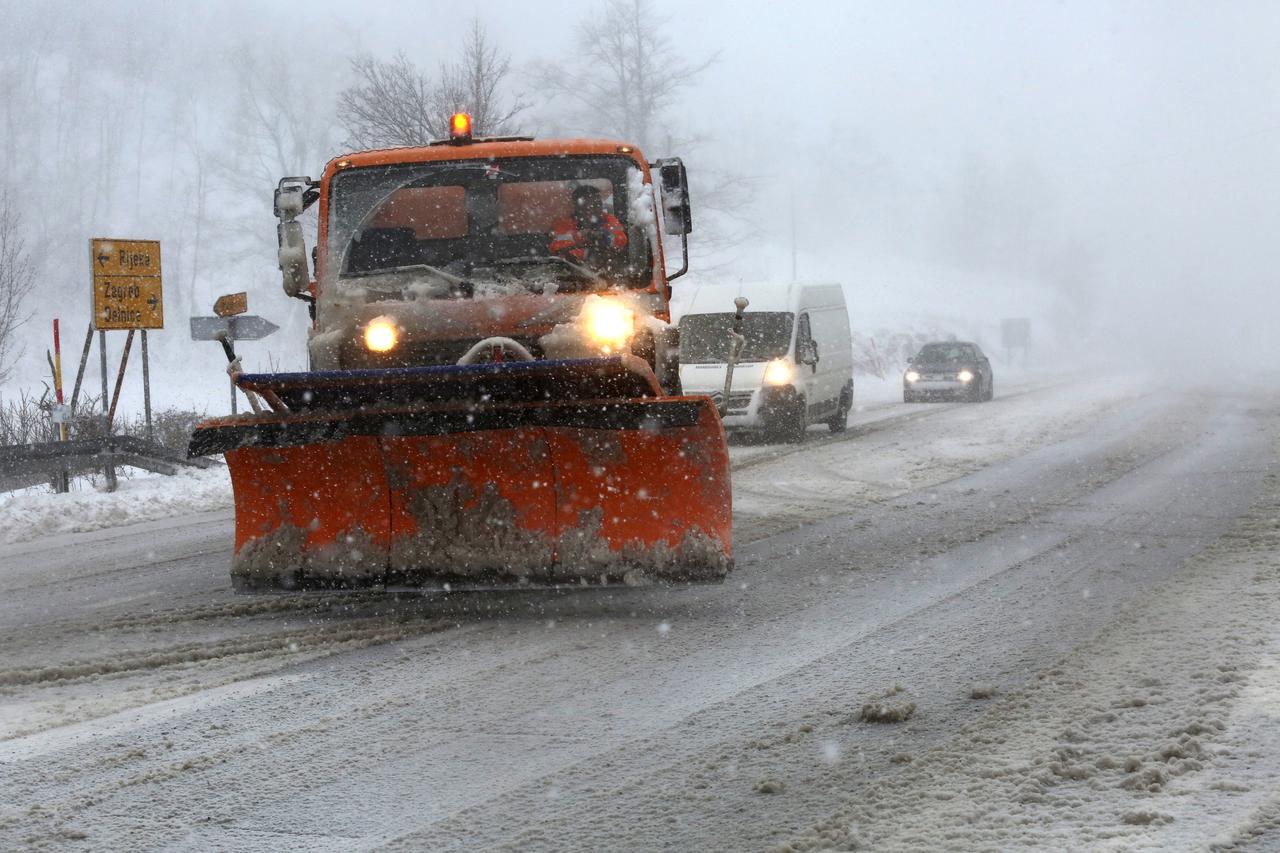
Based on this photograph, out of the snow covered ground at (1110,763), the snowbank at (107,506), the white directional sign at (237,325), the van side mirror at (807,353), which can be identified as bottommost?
the snow covered ground at (1110,763)

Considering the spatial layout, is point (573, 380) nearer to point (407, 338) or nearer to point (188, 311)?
point (407, 338)

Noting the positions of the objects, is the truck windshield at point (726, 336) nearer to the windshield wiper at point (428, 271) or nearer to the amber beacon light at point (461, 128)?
the amber beacon light at point (461, 128)

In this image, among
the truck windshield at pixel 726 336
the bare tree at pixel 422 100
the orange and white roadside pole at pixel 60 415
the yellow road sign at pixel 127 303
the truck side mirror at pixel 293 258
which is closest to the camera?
the truck side mirror at pixel 293 258

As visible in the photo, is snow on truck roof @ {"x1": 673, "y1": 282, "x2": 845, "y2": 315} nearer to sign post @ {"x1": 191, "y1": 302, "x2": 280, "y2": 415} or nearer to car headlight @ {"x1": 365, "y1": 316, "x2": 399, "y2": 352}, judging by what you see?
sign post @ {"x1": 191, "y1": 302, "x2": 280, "y2": 415}

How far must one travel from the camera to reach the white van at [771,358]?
17203 mm

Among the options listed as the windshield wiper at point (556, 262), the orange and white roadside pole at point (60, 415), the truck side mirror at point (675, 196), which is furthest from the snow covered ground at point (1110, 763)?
the orange and white roadside pole at point (60, 415)

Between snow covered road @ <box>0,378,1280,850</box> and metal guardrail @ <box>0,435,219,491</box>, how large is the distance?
323 cm

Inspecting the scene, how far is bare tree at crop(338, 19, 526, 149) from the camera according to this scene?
24.7 meters

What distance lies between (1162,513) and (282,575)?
646 cm

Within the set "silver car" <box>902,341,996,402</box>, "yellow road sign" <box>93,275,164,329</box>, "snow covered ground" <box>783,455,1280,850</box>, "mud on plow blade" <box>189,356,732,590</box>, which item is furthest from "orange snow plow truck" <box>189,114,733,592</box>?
"silver car" <box>902,341,996,402</box>

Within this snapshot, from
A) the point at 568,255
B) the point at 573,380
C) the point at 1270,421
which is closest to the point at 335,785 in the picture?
the point at 573,380

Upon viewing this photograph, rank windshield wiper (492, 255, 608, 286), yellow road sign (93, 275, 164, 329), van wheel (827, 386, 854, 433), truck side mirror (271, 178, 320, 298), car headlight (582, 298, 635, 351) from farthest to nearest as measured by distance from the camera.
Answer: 1. van wheel (827, 386, 854, 433)
2. yellow road sign (93, 275, 164, 329)
3. truck side mirror (271, 178, 320, 298)
4. windshield wiper (492, 255, 608, 286)
5. car headlight (582, 298, 635, 351)

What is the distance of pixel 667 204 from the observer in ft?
26.0

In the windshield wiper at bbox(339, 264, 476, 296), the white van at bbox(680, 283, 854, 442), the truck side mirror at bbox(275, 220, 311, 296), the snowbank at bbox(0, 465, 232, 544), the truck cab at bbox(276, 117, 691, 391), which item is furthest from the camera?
the white van at bbox(680, 283, 854, 442)
